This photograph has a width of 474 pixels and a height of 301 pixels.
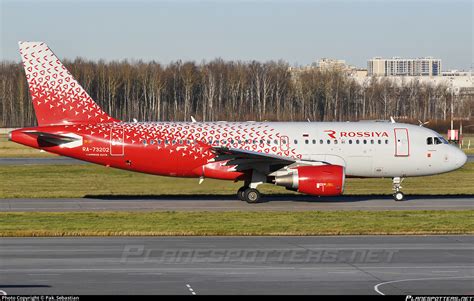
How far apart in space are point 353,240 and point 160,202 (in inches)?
531

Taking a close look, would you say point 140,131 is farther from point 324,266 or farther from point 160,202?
point 324,266

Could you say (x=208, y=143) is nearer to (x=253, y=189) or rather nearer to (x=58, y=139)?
(x=253, y=189)

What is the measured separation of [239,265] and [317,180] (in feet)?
49.3

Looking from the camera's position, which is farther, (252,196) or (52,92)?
(52,92)

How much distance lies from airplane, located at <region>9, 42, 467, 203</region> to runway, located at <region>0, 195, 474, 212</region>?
46.8 inches

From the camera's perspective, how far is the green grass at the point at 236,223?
28.1 m

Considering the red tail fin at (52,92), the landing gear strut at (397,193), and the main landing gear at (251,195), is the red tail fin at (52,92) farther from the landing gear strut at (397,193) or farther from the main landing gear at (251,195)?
the landing gear strut at (397,193)

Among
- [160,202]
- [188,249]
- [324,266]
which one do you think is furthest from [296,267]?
[160,202]

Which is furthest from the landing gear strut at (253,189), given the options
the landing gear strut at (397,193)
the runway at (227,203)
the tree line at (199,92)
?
the tree line at (199,92)

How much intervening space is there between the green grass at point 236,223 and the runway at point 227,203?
210 cm

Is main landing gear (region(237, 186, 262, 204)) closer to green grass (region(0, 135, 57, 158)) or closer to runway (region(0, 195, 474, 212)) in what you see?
runway (region(0, 195, 474, 212))

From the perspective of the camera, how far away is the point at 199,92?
431 ft

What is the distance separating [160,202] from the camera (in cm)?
3800

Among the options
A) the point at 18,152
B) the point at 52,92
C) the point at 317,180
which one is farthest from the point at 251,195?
the point at 18,152
